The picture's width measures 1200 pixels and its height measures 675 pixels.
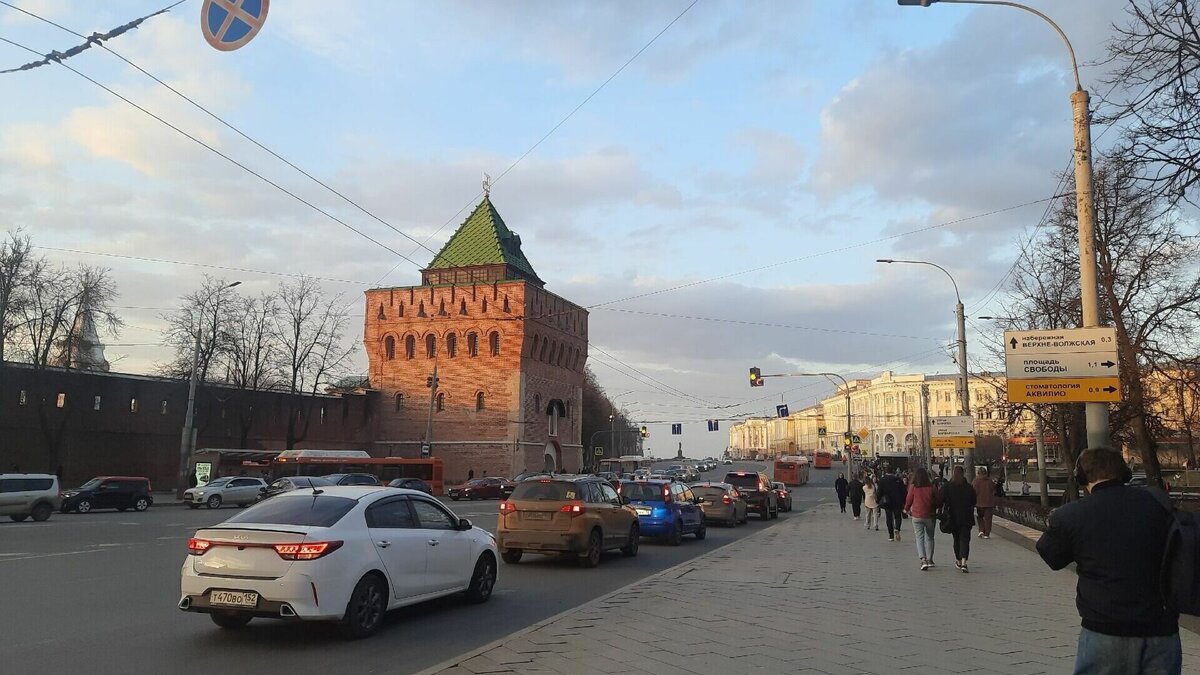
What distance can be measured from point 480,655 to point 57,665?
3.63 metres

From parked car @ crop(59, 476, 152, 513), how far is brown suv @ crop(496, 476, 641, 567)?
2648 centimetres

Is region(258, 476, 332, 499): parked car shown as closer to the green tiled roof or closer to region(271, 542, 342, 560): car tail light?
region(271, 542, 342, 560): car tail light

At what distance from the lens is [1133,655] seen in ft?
13.7

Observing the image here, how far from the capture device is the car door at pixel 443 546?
10.2 metres

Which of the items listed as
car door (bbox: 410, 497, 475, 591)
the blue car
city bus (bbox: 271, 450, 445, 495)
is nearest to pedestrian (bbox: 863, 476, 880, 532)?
the blue car

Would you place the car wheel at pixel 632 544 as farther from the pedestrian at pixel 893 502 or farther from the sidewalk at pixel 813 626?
the pedestrian at pixel 893 502

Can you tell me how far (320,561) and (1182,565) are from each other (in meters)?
7.00

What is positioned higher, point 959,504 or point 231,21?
point 231,21

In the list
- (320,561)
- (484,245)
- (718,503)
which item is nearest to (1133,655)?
(320,561)

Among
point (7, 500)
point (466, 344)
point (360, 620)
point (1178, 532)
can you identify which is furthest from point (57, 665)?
point (466, 344)

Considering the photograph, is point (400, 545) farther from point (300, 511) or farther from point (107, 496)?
point (107, 496)

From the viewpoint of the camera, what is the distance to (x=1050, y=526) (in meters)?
4.54

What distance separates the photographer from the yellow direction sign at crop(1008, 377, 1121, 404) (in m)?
11.4

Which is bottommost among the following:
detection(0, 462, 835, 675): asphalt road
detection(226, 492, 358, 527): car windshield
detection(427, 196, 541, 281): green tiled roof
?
detection(0, 462, 835, 675): asphalt road
